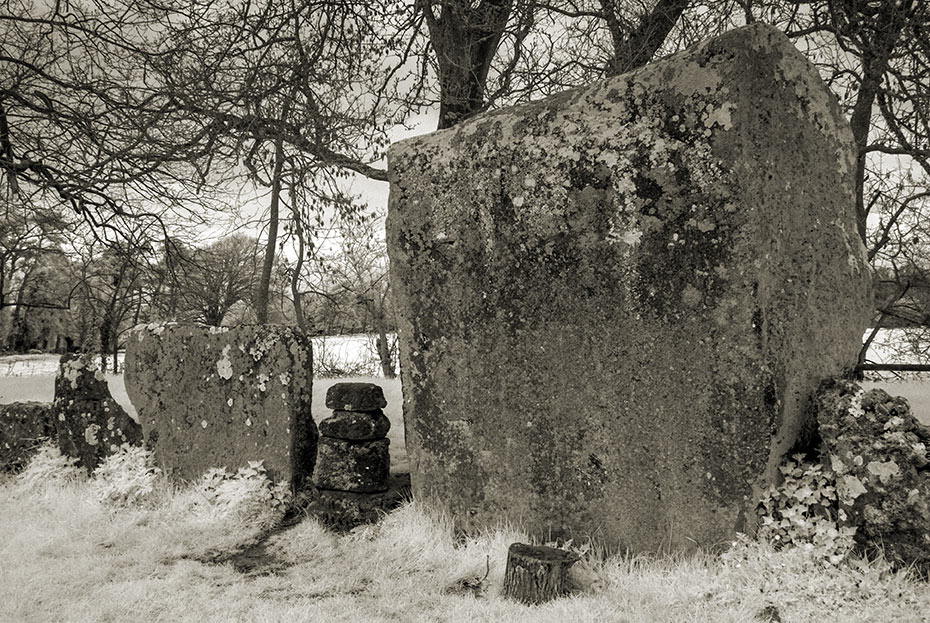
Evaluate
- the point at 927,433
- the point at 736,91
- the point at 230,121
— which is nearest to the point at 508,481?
the point at 927,433

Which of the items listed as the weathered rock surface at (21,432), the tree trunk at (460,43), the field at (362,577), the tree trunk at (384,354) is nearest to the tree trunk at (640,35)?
the tree trunk at (460,43)

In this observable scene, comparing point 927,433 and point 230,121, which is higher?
point 230,121

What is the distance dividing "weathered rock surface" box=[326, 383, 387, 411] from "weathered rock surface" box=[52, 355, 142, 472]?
2075 millimetres

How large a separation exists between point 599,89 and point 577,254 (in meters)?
0.95

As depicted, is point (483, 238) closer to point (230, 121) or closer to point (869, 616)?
point (869, 616)

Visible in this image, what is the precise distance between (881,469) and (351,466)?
10.7ft

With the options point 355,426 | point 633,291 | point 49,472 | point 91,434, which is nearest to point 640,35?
point 633,291

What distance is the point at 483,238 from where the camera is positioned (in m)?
4.09

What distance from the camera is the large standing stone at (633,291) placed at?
3.39m

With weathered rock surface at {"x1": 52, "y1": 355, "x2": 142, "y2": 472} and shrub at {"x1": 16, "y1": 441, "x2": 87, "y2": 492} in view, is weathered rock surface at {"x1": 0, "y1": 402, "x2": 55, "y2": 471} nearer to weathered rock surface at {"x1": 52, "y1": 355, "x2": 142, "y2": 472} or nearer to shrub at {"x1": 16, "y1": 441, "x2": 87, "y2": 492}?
shrub at {"x1": 16, "y1": 441, "x2": 87, "y2": 492}

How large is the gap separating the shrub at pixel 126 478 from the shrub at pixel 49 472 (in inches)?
10.6

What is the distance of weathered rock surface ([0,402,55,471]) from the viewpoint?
6.16 metres

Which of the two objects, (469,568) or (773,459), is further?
(469,568)

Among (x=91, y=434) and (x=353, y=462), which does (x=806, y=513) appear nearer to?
(x=353, y=462)
